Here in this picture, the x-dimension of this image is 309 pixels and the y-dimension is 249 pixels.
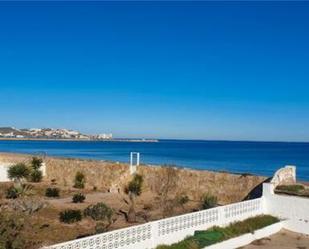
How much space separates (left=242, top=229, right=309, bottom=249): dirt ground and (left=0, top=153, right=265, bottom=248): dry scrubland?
3.76 metres


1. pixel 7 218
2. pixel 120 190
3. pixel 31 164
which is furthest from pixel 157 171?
pixel 7 218

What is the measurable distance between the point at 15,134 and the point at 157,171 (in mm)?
179831

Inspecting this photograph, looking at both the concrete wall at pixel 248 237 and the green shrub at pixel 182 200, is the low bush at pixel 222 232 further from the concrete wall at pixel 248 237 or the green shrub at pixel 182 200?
the green shrub at pixel 182 200

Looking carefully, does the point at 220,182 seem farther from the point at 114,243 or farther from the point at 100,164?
the point at 114,243

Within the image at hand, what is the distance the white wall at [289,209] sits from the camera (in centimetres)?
1493

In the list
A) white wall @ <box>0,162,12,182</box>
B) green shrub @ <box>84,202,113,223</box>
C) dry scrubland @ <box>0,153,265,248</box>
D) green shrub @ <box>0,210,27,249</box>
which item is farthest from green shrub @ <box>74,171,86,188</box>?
green shrub @ <box>0,210,27,249</box>

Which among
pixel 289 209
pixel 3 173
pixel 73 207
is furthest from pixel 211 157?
pixel 289 209

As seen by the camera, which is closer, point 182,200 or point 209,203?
point 209,203

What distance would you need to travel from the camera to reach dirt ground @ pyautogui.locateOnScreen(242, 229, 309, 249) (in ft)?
43.3

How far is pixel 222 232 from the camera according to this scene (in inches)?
516

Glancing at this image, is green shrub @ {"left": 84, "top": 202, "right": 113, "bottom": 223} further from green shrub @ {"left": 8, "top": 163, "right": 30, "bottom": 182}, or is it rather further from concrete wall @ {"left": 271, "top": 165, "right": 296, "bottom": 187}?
green shrub @ {"left": 8, "top": 163, "right": 30, "bottom": 182}

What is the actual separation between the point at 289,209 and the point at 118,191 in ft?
33.0

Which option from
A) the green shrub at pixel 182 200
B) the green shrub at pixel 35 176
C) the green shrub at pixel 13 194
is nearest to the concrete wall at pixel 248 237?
the green shrub at pixel 182 200

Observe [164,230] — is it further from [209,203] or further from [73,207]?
[73,207]
